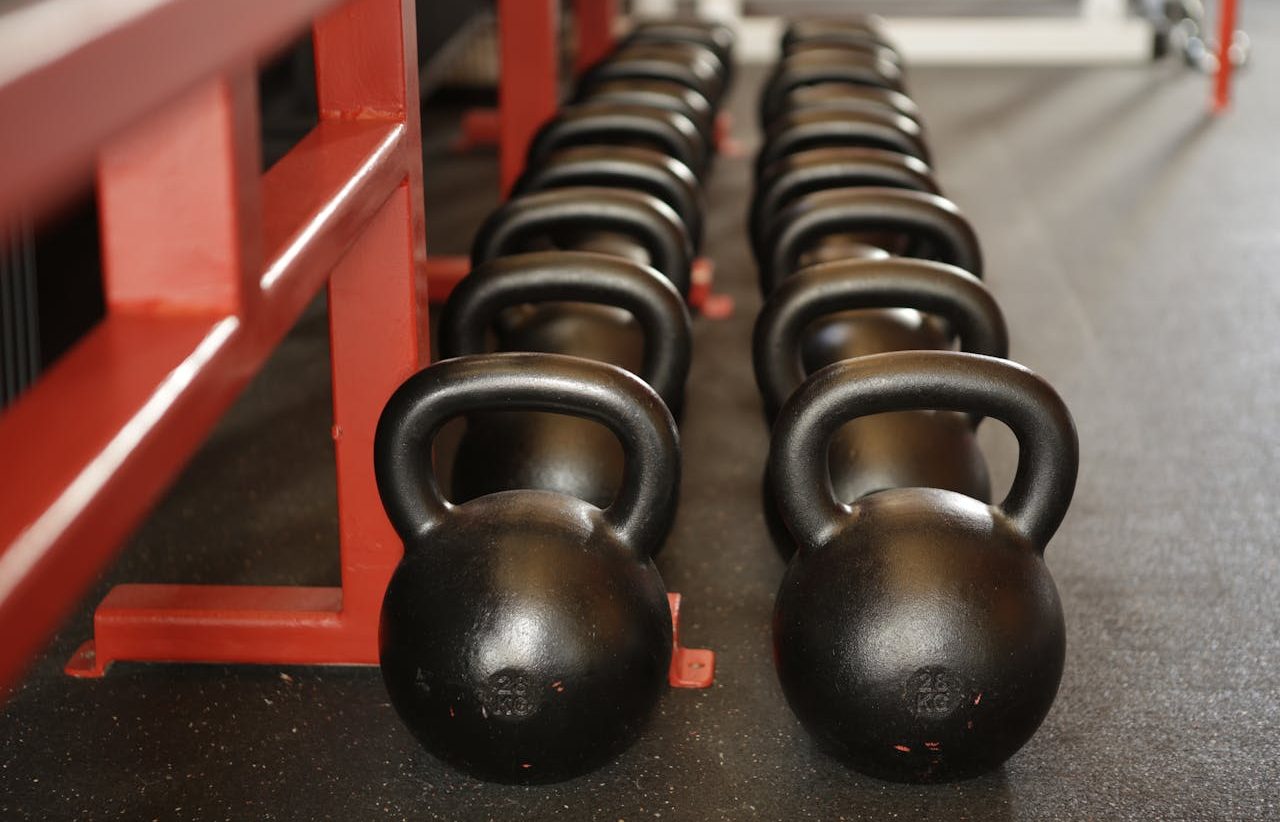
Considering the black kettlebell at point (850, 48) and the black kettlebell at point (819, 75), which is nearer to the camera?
the black kettlebell at point (819, 75)

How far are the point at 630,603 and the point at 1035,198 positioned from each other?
3.27 meters

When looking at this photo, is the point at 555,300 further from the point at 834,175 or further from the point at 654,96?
the point at 654,96

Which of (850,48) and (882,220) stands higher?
(882,220)

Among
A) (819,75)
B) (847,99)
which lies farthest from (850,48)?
(847,99)

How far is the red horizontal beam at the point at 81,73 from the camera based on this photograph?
2.33 feet

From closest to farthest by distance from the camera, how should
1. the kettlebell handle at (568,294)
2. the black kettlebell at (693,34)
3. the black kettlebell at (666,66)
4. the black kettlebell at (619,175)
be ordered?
the kettlebell handle at (568,294)
the black kettlebell at (619,175)
the black kettlebell at (666,66)
the black kettlebell at (693,34)

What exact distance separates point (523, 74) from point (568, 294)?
83.6 inches

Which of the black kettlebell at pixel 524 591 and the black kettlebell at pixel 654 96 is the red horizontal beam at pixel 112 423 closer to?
the black kettlebell at pixel 524 591

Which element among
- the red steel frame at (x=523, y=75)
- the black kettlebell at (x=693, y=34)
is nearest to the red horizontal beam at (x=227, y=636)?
the red steel frame at (x=523, y=75)

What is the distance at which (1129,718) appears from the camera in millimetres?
1915

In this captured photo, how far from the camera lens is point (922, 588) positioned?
1.60 metres

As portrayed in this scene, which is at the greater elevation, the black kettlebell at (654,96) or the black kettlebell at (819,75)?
the black kettlebell at (654,96)

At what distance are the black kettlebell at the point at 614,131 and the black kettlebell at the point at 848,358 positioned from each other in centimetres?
94

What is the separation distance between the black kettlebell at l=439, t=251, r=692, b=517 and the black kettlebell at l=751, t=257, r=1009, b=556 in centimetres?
13
